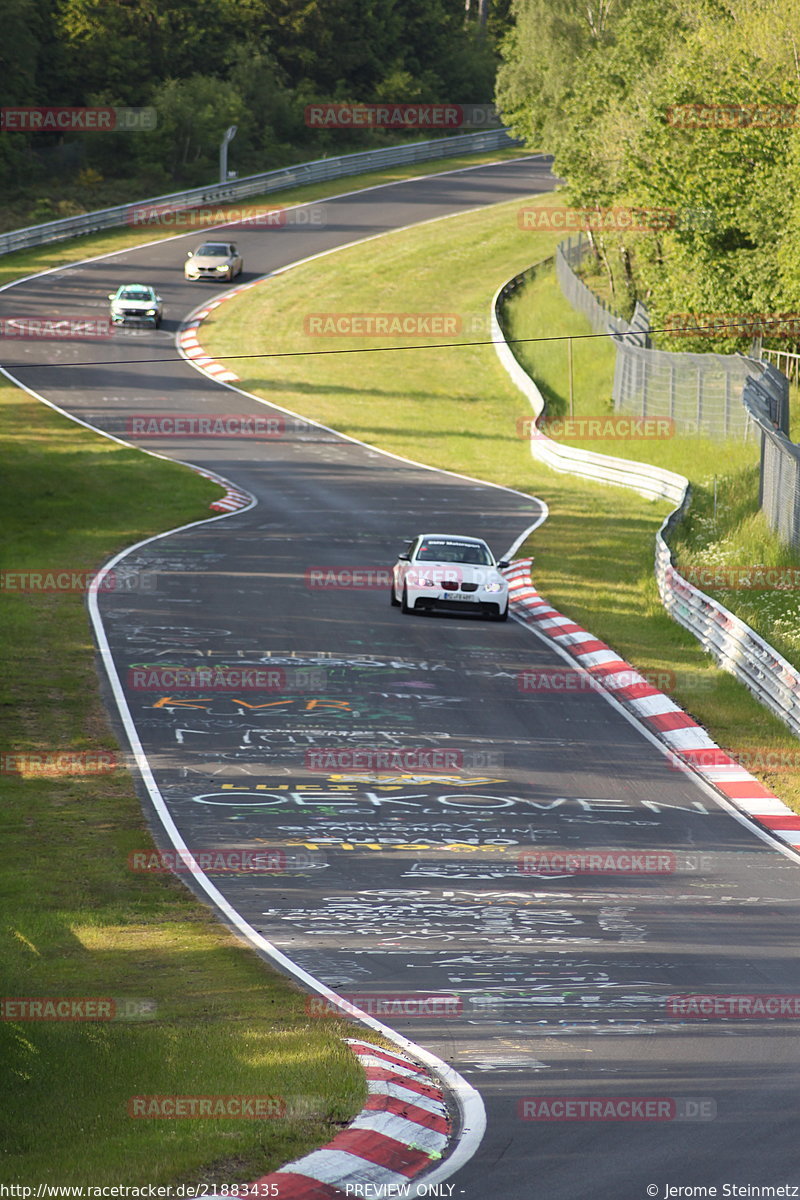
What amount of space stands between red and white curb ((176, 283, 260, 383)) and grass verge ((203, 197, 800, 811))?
20.9 inches

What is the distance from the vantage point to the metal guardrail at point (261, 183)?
66.9 m

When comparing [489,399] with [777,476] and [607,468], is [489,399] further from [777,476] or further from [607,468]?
[777,476]

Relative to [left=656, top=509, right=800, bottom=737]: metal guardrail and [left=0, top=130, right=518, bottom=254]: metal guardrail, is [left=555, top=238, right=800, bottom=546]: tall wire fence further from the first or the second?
[left=0, top=130, right=518, bottom=254]: metal guardrail

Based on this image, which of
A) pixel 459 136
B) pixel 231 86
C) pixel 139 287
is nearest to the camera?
pixel 139 287

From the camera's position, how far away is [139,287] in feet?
179

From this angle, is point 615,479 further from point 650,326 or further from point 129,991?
point 129,991

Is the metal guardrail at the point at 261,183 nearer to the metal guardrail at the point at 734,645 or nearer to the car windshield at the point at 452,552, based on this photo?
the car windshield at the point at 452,552

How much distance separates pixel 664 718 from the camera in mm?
19016

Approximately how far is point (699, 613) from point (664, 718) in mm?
4880

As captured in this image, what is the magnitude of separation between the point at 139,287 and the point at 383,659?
3648 centimetres

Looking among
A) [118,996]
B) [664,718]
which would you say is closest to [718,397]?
[664,718]

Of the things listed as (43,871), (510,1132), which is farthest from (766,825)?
(510,1132)

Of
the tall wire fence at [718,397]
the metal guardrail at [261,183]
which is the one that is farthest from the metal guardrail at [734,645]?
the metal guardrail at [261,183]

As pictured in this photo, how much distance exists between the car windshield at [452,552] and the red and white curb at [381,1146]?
56.4ft
